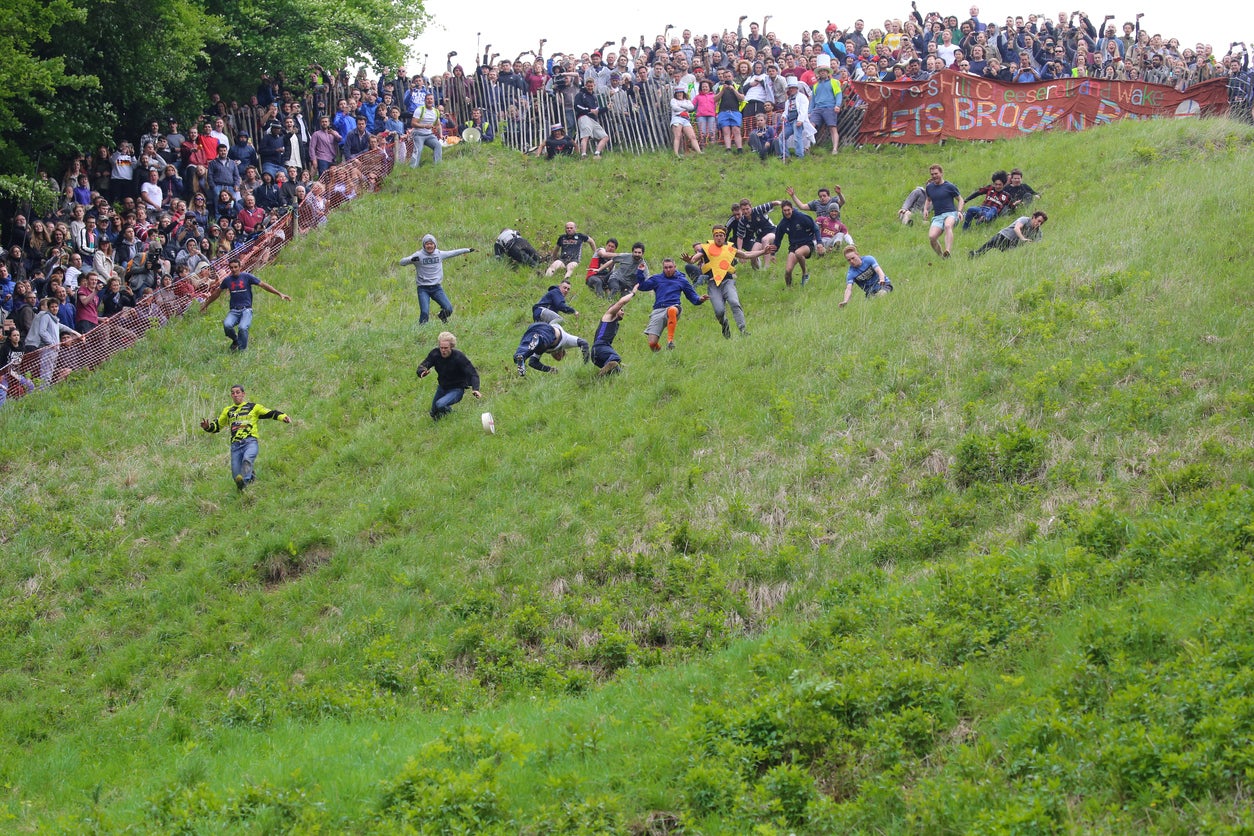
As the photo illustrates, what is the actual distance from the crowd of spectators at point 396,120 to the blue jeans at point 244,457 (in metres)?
5.45

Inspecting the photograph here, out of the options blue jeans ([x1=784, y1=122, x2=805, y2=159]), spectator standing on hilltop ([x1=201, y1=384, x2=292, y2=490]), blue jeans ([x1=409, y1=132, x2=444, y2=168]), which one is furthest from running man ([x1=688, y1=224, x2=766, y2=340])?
blue jeans ([x1=409, y1=132, x2=444, y2=168])

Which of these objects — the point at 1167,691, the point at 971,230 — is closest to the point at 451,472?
the point at 1167,691

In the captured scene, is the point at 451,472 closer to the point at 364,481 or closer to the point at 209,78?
the point at 364,481

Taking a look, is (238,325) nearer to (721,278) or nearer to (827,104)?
(721,278)

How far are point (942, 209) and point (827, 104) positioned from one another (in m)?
7.90

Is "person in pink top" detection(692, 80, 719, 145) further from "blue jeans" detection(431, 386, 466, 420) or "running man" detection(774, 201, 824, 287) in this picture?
"blue jeans" detection(431, 386, 466, 420)

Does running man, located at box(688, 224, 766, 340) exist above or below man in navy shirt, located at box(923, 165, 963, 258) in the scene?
below

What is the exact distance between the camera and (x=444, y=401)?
16656 millimetres

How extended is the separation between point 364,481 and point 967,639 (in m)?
8.60

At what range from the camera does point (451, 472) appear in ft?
49.4

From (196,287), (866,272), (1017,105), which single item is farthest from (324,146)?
(1017,105)

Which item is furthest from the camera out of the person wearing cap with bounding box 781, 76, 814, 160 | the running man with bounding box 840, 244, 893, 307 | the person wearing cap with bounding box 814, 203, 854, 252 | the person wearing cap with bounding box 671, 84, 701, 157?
the person wearing cap with bounding box 671, 84, 701, 157

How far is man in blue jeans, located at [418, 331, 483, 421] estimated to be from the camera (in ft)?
54.0

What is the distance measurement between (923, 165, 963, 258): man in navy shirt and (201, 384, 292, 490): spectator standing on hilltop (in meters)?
11.1
